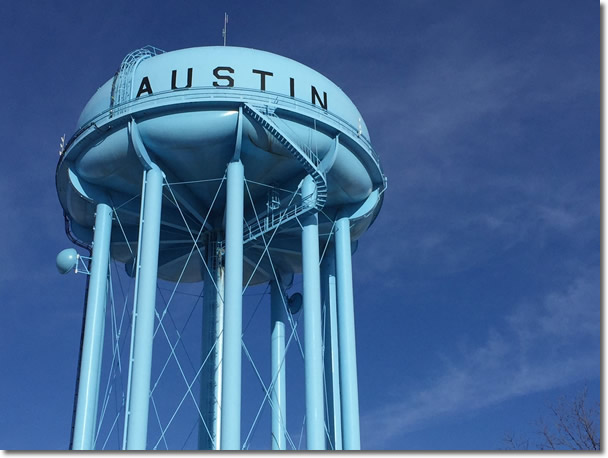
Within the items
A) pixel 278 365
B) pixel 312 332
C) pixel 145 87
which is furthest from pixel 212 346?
pixel 145 87

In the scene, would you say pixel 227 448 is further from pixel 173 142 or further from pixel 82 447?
pixel 173 142

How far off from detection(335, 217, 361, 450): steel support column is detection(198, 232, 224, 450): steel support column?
3.23m

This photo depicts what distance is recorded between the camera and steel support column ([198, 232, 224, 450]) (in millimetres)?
20219

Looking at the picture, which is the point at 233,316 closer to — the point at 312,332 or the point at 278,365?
the point at 312,332

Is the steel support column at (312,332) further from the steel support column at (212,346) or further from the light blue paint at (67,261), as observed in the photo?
the light blue paint at (67,261)

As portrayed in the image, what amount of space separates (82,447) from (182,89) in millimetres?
8200

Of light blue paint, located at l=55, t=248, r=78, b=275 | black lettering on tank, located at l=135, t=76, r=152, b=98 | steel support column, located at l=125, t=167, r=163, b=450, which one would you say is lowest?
steel support column, located at l=125, t=167, r=163, b=450

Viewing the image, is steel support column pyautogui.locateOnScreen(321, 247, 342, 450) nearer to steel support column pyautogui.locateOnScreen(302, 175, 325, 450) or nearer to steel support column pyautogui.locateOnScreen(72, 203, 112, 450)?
steel support column pyautogui.locateOnScreen(302, 175, 325, 450)

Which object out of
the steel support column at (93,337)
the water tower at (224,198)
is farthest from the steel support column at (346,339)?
the steel support column at (93,337)

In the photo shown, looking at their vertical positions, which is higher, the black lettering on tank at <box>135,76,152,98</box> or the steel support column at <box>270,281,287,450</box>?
the black lettering on tank at <box>135,76,152,98</box>

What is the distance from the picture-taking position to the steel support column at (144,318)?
15.6m

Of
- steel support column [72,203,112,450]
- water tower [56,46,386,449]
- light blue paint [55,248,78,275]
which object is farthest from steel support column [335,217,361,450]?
light blue paint [55,248,78,275]

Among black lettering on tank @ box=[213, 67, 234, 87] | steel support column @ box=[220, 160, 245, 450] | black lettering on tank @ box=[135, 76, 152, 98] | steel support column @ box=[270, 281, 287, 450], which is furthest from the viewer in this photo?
steel support column @ box=[270, 281, 287, 450]

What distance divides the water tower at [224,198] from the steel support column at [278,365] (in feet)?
0.20
